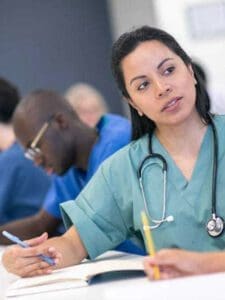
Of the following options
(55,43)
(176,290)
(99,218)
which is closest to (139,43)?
(99,218)

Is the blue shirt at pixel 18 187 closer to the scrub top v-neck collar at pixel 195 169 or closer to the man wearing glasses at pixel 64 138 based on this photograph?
the man wearing glasses at pixel 64 138

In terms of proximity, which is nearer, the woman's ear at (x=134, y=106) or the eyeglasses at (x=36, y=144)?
the woman's ear at (x=134, y=106)

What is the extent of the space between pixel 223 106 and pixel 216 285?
208 cm

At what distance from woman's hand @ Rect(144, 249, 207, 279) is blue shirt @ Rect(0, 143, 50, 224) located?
1.20 metres

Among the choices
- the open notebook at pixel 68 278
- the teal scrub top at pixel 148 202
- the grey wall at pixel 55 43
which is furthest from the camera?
the grey wall at pixel 55 43

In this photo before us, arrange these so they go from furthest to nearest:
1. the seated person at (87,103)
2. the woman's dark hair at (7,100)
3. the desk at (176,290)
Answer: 1. the seated person at (87,103)
2. the woman's dark hair at (7,100)
3. the desk at (176,290)

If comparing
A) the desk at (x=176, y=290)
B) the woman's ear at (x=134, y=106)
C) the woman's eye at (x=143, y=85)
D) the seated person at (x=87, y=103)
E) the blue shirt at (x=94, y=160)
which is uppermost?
the woman's eye at (x=143, y=85)

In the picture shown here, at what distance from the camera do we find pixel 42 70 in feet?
15.6

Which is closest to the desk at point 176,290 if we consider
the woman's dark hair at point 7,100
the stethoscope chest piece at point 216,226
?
the stethoscope chest piece at point 216,226

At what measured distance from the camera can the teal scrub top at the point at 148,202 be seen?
54.4 inches

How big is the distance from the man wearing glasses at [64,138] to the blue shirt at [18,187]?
0.31 m

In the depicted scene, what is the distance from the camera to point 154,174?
57.4 inches

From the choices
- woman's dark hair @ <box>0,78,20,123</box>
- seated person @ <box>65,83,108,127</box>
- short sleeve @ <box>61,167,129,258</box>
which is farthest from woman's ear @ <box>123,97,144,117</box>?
seated person @ <box>65,83,108,127</box>

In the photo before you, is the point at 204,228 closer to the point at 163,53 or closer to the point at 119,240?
the point at 119,240
